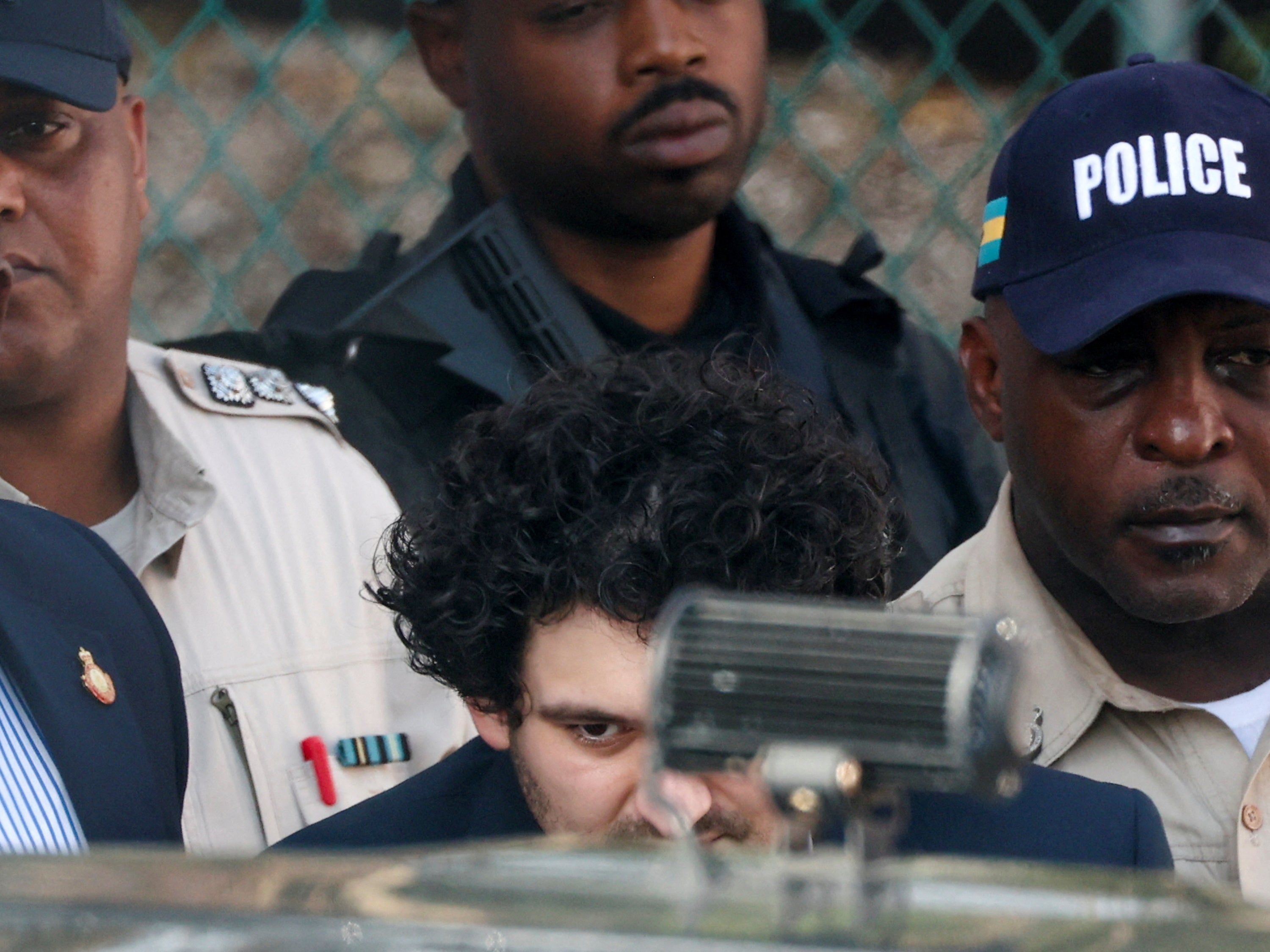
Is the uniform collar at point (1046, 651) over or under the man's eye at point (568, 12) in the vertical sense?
under

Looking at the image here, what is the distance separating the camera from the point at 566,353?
266cm

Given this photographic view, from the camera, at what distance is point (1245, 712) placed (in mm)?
2088

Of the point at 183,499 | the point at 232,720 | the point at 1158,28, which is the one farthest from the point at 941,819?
the point at 1158,28

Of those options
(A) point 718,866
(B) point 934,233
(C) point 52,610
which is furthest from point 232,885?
(B) point 934,233

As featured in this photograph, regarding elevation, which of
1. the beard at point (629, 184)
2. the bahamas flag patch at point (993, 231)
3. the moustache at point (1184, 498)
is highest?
the beard at point (629, 184)

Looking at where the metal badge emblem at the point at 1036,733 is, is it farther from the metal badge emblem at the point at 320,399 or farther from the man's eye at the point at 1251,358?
the metal badge emblem at the point at 320,399

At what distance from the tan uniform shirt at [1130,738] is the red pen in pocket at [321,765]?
75cm

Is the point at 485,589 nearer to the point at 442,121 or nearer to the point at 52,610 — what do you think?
the point at 52,610

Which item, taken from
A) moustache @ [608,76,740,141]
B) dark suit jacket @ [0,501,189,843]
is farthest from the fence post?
dark suit jacket @ [0,501,189,843]

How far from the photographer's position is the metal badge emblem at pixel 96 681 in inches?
67.6

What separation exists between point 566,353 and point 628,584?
3.28 ft

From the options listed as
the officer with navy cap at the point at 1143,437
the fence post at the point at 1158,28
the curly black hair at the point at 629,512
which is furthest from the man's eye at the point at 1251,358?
the fence post at the point at 1158,28

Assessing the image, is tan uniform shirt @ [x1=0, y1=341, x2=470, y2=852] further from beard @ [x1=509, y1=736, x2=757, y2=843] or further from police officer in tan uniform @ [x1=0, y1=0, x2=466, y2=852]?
beard @ [x1=509, y1=736, x2=757, y2=843]

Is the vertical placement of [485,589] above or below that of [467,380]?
below
